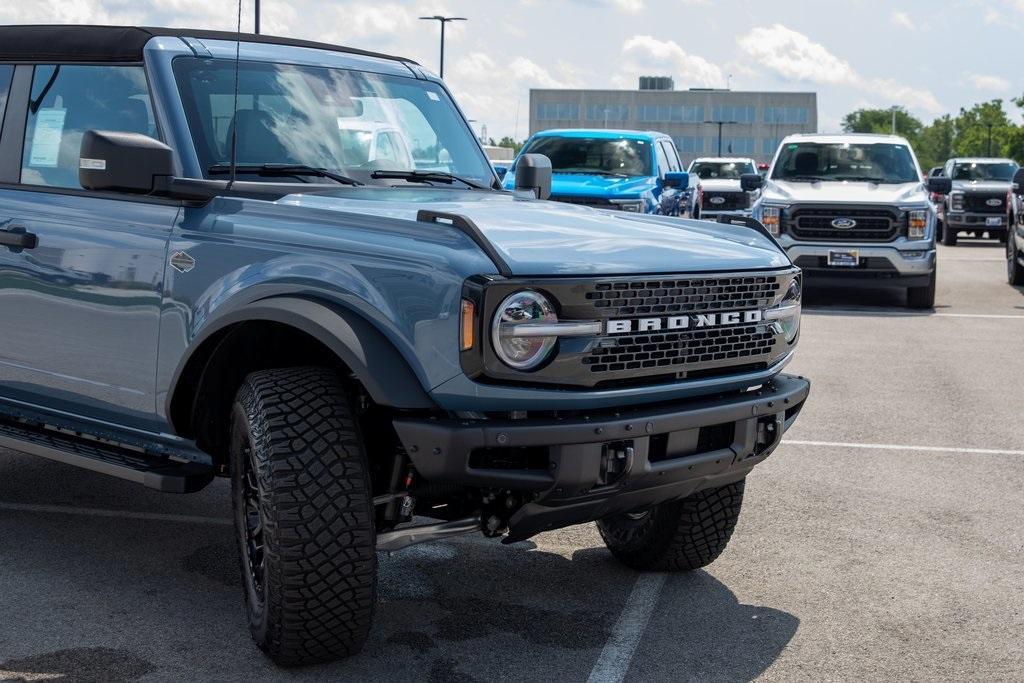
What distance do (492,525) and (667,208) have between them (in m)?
13.8

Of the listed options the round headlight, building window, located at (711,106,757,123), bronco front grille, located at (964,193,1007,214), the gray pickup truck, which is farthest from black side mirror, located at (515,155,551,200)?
building window, located at (711,106,757,123)

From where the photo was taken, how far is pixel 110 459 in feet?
15.8

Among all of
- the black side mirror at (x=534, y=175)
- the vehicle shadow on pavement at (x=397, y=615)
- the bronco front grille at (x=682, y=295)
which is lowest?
the vehicle shadow on pavement at (x=397, y=615)

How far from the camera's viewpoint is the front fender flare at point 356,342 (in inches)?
151

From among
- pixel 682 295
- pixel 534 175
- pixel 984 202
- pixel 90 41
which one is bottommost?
pixel 682 295

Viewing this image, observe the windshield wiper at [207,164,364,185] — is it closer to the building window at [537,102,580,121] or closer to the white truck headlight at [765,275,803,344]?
the white truck headlight at [765,275,803,344]

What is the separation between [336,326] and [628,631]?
1488mm

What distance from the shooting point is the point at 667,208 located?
1769 cm

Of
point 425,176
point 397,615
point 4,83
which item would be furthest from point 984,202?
point 397,615

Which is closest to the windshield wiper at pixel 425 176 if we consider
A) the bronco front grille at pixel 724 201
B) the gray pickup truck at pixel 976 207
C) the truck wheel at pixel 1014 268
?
the truck wheel at pixel 1014 268

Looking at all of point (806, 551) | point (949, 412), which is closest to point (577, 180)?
point (949, 412)

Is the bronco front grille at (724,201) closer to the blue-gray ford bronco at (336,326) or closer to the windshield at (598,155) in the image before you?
the windshield at (598,155)

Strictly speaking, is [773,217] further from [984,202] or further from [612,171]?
[984,202]

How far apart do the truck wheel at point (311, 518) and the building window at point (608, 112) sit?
472 ft
